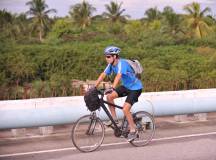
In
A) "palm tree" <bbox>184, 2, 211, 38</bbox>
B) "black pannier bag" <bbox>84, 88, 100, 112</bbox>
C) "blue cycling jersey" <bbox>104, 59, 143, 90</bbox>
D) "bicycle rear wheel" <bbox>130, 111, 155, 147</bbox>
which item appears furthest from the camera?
"palm tree" <bbox>184, 2, 211, 38</bbox>

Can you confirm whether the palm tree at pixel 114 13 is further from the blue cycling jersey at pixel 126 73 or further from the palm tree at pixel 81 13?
the blue cycling jersey at pixel 126 73

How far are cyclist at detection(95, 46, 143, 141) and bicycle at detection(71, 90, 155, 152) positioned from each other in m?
0.10

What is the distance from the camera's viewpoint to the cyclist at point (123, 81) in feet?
22.6

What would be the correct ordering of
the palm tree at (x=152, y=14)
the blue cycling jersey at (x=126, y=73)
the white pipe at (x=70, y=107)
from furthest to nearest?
the palm tree at (x=152, y=14) < the white pipe at (x=70, y=107) < the blue cycling jersey at (x=126, y=73)

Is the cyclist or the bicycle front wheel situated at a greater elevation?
the cyclist

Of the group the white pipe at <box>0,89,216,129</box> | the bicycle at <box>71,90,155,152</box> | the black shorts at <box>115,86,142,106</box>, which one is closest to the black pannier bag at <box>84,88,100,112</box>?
the bicycle at <box>71,90,155,152</box>

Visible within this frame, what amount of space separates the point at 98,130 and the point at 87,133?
0.16 meters

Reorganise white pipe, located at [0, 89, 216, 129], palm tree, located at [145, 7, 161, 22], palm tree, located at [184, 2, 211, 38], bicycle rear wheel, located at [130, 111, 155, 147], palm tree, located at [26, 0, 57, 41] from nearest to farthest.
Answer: bicycle rear wheel, located at [130, 111, 155, 147]
white pipe, located at [0, 89, 216, 129]
palm tree, located at [184, 2, 211, 38]
palm tree, located at [26, 0, 57, 41]
palm tree, located at [145, 7, 161, 22]

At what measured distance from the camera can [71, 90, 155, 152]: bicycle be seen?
677cm

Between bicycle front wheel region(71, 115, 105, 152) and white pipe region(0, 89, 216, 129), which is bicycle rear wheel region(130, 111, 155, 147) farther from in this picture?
white pipe region(0, 89, 216, 129)

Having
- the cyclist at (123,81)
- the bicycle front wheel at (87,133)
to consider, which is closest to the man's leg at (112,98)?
the cyclist at (123,81)

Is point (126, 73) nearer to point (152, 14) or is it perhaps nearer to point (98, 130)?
point (98, 130)

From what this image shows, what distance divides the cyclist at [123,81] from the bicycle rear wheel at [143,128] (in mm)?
147

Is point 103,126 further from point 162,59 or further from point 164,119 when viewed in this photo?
point 162,59
